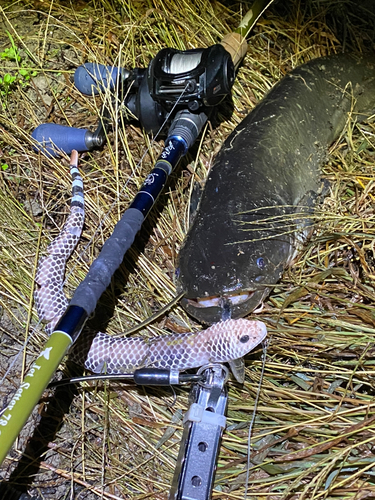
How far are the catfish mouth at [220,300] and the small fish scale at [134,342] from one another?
0.46ft

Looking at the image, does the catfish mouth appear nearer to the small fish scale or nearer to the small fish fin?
the small fish scale

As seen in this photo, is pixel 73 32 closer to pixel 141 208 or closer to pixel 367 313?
pixel 141 208

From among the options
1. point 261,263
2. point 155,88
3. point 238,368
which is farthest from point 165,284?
point 155,88

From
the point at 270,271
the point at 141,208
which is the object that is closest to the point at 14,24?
the point at 141,208

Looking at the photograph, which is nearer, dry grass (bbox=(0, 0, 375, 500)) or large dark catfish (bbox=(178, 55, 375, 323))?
dry grass (bbox=(0, 0, 375, 500))

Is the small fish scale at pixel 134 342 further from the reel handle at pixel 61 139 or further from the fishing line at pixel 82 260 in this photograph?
Result: the reel handle at pixel 61 139

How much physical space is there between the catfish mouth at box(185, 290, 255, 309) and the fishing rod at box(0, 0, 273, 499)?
319 millimetres

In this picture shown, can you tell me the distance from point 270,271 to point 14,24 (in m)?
2.45

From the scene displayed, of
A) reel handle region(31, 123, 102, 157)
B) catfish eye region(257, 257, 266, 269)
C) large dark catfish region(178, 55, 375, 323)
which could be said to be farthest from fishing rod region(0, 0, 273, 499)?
catfish eye region(257, 257, 266, 269)

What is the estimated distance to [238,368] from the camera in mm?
1997

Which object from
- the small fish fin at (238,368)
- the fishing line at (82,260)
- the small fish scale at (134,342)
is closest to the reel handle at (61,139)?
the fishing line at (82,260)

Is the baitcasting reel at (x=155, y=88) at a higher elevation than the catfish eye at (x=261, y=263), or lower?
higher

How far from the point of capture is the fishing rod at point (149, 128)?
156 centimetres

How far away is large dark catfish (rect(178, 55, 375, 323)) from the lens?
212 centimetres
